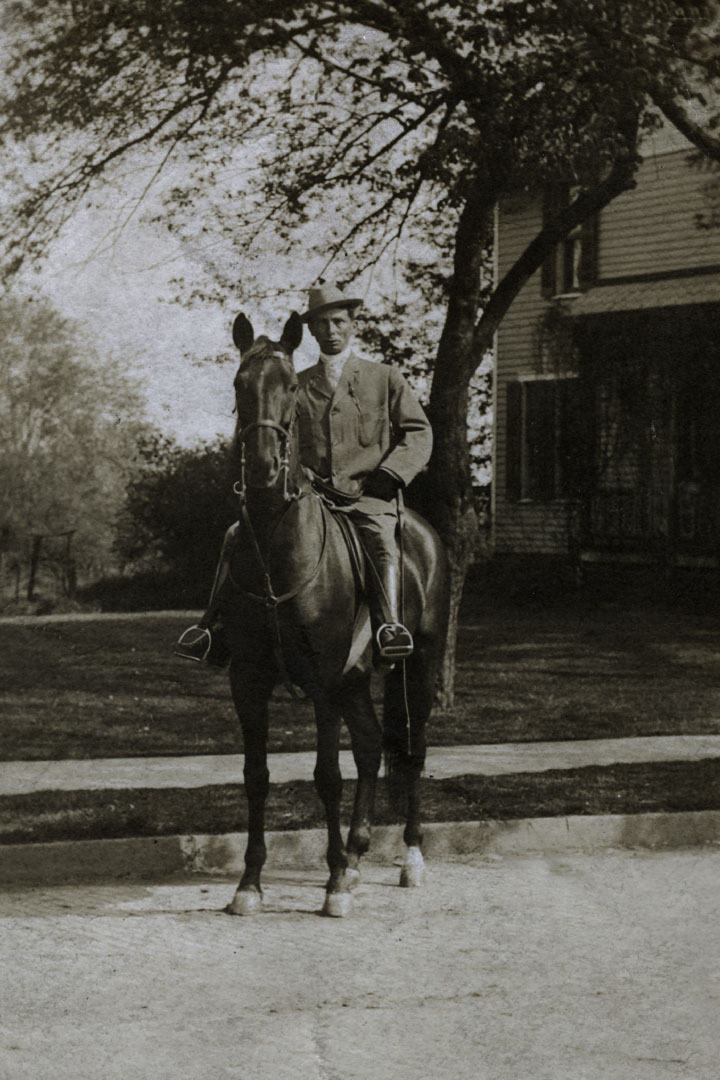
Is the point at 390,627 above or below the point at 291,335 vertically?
below

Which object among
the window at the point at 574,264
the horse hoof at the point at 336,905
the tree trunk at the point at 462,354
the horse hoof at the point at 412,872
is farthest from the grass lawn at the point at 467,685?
the window at the point at 574,264

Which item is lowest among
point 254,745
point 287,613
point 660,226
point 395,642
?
point 254,745

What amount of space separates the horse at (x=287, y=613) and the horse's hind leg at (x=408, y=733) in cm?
19

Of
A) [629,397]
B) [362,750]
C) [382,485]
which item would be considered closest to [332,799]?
[362,750]

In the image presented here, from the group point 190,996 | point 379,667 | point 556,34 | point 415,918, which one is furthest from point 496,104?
point 190,996

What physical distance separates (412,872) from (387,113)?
315 inches

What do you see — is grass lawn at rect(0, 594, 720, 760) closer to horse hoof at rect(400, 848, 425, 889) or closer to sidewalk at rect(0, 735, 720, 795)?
sidewalk at rect(0, 735, 720, 795)

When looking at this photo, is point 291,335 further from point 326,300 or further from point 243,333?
point 326,300

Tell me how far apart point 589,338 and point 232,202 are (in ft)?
31.1

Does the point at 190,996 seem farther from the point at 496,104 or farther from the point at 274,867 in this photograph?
the point at 496,104

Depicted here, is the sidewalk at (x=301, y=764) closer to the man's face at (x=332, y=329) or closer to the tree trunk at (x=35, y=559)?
the man's face at (x=332, y=329)

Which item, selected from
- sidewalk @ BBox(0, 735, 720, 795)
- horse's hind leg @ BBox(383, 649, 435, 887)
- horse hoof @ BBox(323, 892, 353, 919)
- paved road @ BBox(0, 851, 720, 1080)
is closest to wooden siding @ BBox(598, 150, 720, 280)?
sidewalk @ BBox(0, 735, 720, 795)

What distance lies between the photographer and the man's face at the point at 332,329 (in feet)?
24.9

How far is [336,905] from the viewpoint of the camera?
23.2ft
